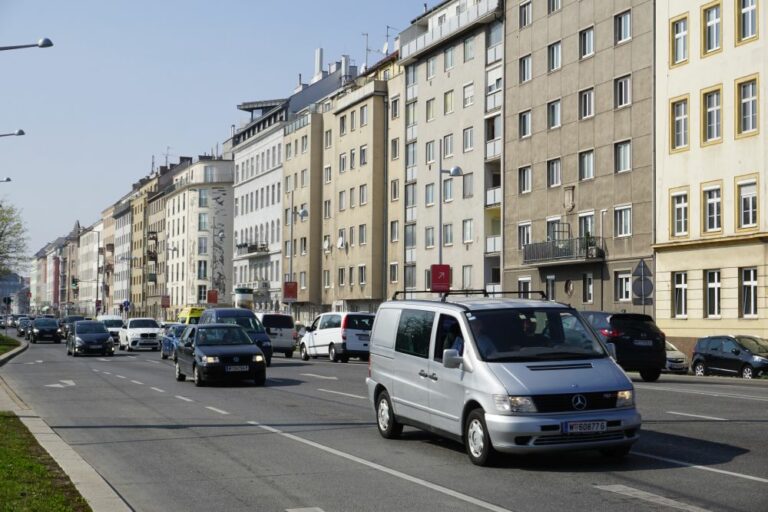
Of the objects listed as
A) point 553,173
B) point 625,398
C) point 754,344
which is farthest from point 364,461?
point 553,173

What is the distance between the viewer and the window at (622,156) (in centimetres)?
5169

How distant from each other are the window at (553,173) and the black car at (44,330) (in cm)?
3526

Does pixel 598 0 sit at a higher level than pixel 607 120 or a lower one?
higher

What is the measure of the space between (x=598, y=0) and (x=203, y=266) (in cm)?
8309

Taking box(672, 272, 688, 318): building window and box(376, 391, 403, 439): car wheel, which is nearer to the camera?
box(376, 391, 403, 439): car wheel

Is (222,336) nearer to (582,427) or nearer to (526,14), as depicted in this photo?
(582,427)

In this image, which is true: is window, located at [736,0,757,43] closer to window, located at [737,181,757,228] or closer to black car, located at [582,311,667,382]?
window, located at [737,181,757,228]

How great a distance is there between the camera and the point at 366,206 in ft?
272

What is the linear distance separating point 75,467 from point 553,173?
47514mm

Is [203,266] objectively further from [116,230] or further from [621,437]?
[621,437]

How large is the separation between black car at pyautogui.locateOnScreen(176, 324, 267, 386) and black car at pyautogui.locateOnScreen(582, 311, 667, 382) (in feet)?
28.9

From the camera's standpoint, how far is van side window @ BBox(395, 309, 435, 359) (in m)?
14.1

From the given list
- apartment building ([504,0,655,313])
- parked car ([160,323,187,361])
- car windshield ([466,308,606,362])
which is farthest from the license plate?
apartment building ([504,0,655,313])

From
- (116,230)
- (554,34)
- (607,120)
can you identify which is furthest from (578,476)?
(116,230)
